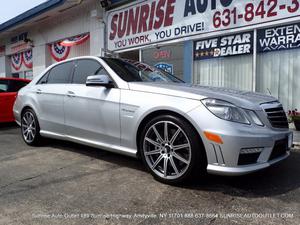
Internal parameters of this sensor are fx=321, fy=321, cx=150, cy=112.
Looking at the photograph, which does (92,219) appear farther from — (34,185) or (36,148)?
(36,148)

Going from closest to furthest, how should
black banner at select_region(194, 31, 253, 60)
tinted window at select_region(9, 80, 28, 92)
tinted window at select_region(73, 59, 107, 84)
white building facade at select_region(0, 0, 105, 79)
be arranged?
tinted window at select_region(73, 59, 107, 84)
black banner at select_region(194, 31, 253, 60)
tinted window at select_region(9, 80, 28, 92)
white building facade at select_region(0, 0, 105, 79)

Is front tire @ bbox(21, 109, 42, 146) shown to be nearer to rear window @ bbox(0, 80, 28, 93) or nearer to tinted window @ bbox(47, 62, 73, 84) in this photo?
tinted window @ bbox(47, 62, 73, 84)

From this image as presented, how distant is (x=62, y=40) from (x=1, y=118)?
23.4 ft

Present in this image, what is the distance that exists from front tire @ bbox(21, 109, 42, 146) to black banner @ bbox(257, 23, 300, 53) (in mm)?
5380

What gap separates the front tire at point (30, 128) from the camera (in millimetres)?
5469

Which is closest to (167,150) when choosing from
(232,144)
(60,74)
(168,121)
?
(168,121)

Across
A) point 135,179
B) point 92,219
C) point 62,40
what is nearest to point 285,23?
point 135,179

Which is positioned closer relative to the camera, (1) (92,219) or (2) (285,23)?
(1) (92,219)

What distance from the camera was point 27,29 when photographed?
16.7 m

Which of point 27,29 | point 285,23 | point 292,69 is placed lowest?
point 292,69

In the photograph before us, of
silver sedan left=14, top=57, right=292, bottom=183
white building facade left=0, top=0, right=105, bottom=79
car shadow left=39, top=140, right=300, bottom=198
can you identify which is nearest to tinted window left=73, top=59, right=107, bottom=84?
silver sedan left=14, top=57, right=292, bottom=183

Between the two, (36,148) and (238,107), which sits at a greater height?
(238,107)

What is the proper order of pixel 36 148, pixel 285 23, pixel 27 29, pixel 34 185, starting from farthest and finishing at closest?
pixel 27 29, pixel 285 23, pixel 36 148, pixel 34 185

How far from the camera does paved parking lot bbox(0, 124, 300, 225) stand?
279 centimetres
